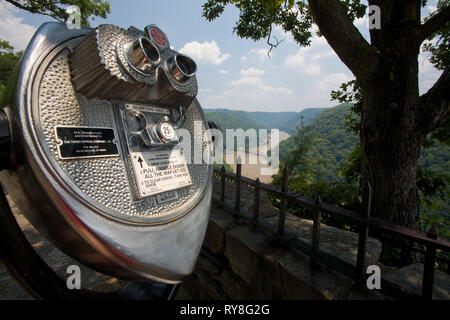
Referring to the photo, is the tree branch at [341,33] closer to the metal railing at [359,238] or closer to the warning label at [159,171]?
the metal railing at [359,238]

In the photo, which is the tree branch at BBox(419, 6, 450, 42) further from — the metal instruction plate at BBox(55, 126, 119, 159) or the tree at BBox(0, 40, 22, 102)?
the tree at BBox(0, 40, 22, 102)

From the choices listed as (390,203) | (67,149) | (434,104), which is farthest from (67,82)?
(434,104)

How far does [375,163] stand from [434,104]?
965mm

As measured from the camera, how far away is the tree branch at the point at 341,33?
256 centimetres

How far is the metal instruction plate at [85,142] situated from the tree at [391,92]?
257 centimetres

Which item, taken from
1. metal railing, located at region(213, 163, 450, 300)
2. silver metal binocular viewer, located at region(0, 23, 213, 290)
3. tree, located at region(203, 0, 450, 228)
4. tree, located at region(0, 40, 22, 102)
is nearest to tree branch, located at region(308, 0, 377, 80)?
tree, located at region(203, 0, 450, 228)

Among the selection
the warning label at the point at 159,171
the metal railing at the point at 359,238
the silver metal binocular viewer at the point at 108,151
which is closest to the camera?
the silver metal binocular viewer at the point at 108,151

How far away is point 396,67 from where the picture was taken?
9.02 feet

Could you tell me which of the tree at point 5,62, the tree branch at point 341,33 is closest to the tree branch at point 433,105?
the tree branch at point 341,33

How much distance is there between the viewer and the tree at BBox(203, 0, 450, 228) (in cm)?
262

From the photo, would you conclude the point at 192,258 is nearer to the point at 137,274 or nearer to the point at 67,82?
the point at 137,274

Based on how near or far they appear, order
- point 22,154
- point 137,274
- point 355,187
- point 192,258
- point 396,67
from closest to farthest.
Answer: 1. point 22,154
2. point 137,274
3. point 192,258
4. point 396,67
5. point 355,187
